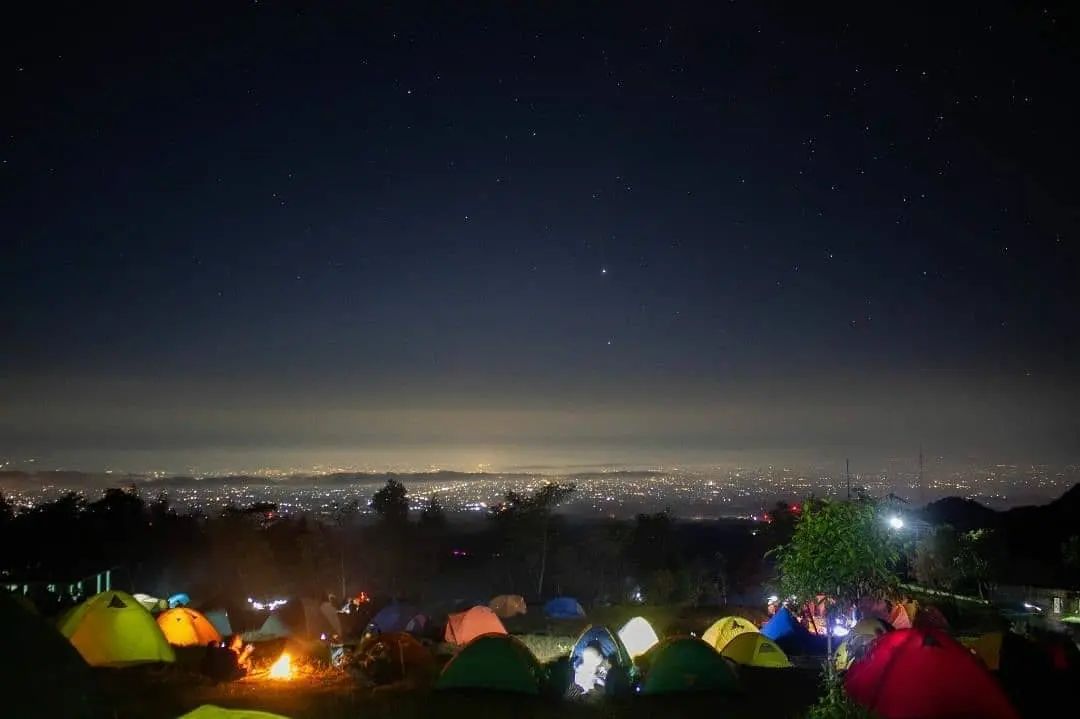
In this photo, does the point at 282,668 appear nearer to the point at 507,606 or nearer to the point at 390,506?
the point at 507,606

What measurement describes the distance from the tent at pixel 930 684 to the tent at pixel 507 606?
63.1ft

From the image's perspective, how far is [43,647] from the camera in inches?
291

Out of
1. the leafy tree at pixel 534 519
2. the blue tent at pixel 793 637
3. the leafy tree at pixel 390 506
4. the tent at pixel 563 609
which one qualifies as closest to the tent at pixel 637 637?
the blue tent at pixel 793 637

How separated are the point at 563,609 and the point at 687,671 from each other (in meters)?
17.0

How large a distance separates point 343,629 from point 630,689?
11732 millimetres

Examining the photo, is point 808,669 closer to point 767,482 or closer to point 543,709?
point 543,709

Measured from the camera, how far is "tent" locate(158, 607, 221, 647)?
19562mm

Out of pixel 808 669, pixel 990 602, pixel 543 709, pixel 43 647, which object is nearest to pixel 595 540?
pixel 990 602

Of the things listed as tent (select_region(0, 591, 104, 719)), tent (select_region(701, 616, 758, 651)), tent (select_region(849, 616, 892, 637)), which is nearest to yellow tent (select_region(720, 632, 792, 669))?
tent (select_region(701, 616, 758, 651))

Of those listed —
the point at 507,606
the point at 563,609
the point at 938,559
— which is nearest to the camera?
the point at 507,606

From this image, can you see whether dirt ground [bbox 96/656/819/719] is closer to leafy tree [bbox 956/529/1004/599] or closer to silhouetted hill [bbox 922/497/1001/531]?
leafy tree [bbox 956/529/1004/599]

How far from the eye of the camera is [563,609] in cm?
3145

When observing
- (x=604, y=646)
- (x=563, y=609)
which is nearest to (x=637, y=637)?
(x=604, y=646)

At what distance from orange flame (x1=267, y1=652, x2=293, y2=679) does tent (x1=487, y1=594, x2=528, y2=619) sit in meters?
14.6
